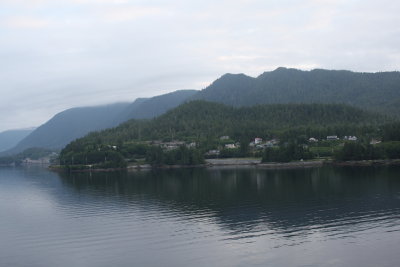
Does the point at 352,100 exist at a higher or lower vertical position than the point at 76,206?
higher

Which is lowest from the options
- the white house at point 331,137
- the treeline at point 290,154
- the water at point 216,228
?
the water at point 216,228

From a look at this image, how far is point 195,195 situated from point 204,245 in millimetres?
19310

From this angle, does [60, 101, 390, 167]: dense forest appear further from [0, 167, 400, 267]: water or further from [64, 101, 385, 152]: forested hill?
[0, 167, 400, 267]: water

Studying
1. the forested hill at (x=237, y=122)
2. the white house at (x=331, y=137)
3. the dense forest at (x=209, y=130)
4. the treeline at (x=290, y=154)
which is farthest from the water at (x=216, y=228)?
the forested hill at (x=237, y=122)

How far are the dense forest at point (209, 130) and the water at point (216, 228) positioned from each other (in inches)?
1977

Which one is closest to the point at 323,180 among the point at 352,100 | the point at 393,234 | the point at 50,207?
the point at 393,234

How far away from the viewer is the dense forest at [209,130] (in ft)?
305

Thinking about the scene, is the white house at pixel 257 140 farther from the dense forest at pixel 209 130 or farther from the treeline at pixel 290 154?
the treeline at pixel 290 154

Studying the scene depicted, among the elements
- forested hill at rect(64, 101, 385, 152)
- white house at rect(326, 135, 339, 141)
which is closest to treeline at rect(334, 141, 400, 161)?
white house at rect(326, 135, 339, 141)

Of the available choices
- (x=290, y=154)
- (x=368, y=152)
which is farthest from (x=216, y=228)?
(x=290, y=154)

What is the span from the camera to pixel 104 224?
28297 millimetres

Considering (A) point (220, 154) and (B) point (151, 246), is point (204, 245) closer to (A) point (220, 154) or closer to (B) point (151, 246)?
(B) point (151, 246)

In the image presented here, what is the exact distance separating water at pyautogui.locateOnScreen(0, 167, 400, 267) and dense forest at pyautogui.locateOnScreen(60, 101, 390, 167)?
1977 inches

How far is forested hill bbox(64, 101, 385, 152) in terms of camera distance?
117m
